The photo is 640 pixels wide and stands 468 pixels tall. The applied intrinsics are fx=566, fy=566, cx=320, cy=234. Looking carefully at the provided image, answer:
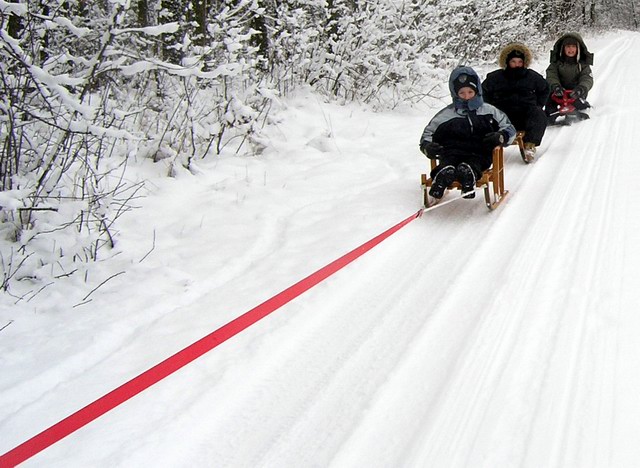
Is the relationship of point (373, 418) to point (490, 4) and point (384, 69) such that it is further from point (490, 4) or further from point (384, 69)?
point (490, 4)

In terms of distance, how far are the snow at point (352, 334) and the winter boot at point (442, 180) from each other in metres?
0.22

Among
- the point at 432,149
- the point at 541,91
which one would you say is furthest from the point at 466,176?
the point at 541,91

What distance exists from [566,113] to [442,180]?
12.5 feet

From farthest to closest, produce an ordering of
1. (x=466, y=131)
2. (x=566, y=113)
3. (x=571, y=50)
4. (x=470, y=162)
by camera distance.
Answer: (x=571, y=50)
(x=566, y=113)
(x=466, y=131)
(x=470, y=162)

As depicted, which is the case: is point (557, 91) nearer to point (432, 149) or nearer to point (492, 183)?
point (492, 183)

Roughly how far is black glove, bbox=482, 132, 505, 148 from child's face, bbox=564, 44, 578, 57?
4.32 metres

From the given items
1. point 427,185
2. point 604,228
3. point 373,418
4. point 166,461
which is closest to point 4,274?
point 166,461

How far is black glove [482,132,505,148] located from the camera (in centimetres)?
432

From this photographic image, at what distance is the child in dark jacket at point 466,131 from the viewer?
438 cm

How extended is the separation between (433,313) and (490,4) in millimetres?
11095

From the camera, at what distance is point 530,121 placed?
575 cm

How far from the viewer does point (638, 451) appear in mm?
1798

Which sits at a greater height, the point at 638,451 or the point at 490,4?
the point at 490,4

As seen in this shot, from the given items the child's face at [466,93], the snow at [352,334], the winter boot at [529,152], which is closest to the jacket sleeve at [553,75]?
the winter boot at [529,152]
